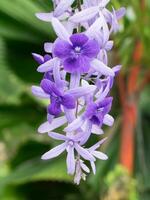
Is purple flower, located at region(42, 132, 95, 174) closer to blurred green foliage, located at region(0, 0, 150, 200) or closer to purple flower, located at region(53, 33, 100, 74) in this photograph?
purple flower, located at region(53, 33, 100, 74)

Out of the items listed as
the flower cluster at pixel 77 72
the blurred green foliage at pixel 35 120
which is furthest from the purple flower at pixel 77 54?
the blurred green foliage at pixel 35 120

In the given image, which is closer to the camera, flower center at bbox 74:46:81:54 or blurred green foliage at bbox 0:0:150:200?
flower center at bbox 74:46:81:54

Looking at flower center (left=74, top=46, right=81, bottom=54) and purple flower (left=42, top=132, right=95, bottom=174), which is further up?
flower center (left=74, top=46, right=81, bottom=54)

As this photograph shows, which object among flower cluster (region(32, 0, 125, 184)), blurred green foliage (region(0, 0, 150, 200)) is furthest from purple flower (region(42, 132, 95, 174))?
blurred green foliage (region(0, 0, 150, 200))

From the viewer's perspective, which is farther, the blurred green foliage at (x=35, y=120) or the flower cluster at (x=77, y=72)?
the blurred green foliage at (x=35, y=120)

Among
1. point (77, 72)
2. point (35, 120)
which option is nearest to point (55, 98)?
point (77, 72)

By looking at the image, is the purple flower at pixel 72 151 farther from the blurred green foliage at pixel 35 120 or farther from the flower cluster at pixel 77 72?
the blurred green foliage at pixel 35 120

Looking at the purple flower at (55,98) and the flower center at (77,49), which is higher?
the flower center at (77,49)

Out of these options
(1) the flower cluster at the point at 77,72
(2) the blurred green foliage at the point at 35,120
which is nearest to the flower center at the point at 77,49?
(1) the flower cluster at the point at 77,72
